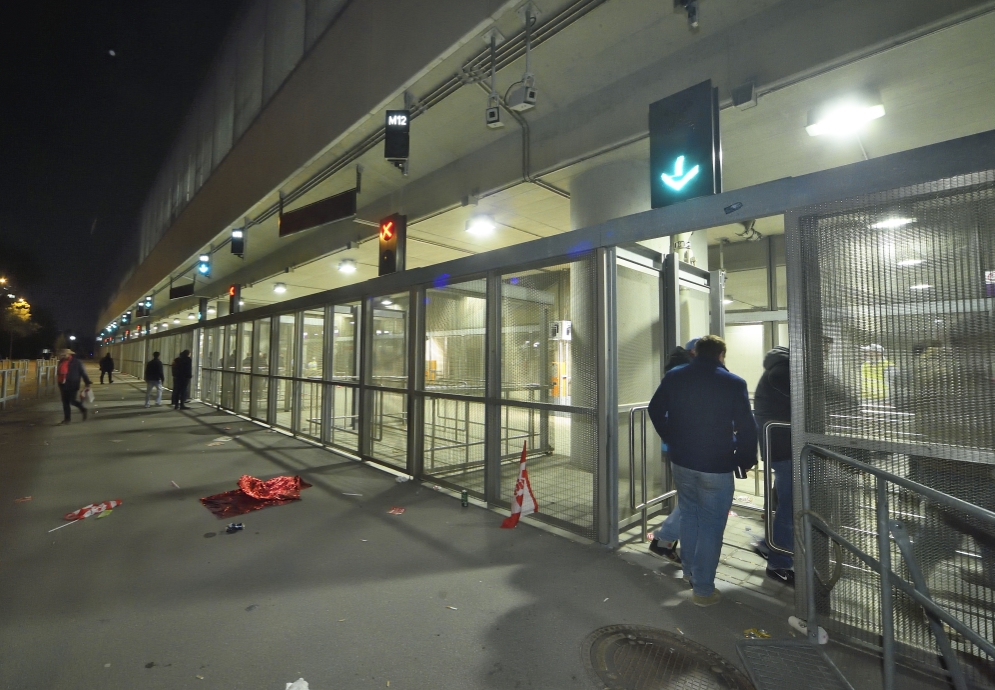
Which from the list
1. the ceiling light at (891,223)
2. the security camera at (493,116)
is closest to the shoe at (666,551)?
the ceiling light at (891,223)

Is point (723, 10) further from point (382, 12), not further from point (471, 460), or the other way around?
point (471, 460)

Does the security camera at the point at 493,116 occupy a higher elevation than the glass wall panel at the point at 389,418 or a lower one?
A: higher

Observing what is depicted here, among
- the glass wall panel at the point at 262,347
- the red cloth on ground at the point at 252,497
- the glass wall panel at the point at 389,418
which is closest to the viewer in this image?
the red cloth on ground at the point at 252,497

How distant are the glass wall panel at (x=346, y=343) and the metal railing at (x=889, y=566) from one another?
25.1ft

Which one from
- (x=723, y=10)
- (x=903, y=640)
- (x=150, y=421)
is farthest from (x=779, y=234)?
(x=150, y=421)

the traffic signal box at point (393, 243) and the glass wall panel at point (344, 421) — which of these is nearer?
the traffic signal box at point (393, 243)

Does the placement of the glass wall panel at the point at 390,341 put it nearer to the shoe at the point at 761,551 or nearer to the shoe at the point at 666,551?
the shoe at the point at 666,551

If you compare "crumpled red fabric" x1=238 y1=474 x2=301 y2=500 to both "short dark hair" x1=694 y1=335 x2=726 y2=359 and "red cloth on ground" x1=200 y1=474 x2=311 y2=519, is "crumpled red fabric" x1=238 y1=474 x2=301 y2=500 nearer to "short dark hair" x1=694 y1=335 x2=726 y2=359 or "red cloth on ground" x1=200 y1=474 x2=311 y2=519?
"red cloth on ground" x1=200 y1=474 x2=311 y2=519

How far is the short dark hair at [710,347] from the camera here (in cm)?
318

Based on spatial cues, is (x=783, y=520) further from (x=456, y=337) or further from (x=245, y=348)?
(x=245, y=348)

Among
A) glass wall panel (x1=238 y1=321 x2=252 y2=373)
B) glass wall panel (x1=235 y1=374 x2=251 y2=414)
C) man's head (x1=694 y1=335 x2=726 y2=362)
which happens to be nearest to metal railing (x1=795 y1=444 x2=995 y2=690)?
man's head (x1=694 y1=335 x2=726 y2=362)

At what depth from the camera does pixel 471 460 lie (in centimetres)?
632

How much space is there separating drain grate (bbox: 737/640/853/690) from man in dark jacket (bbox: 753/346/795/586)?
3.10 ft

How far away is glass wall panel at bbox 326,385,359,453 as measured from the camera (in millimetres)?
8232
